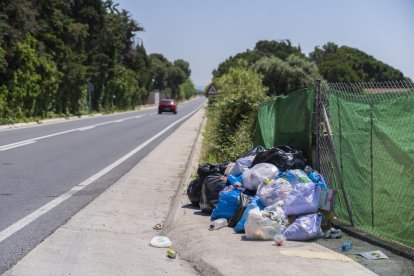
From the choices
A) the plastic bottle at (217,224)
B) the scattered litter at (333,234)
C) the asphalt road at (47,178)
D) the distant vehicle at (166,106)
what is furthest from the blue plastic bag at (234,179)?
the distant vehicle at (166,106)

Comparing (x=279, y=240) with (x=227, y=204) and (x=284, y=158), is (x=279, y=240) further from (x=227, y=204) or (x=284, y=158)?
(x=284, y=158)

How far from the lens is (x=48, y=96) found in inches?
1528

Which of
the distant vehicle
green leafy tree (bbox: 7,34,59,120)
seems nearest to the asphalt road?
green leafy tree (bbox: 7,34,59,120)

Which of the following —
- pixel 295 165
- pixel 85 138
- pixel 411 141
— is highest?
pixel 411 141

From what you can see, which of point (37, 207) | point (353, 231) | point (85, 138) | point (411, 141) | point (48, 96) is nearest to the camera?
point (411, 141)

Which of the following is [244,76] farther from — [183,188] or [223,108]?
[183,188]

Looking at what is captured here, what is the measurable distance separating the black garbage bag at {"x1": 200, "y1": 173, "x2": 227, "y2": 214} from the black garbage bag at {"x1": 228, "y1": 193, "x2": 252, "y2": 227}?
29.5 inches

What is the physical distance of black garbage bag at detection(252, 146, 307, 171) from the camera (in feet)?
25.4

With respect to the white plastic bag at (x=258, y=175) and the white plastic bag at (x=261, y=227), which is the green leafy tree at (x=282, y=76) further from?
the white plastic bag at (x=261, y=227)

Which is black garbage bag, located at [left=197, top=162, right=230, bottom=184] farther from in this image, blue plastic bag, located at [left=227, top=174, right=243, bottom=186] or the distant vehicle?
the distant vehicle

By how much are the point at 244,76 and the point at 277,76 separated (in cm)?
3721

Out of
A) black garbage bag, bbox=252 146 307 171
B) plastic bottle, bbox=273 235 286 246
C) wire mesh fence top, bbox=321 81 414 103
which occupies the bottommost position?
plastic bottle, bbox=273 235 286 246

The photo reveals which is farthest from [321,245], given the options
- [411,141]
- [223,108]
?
[223,108]

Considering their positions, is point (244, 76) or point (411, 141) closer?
point (411, 141)
